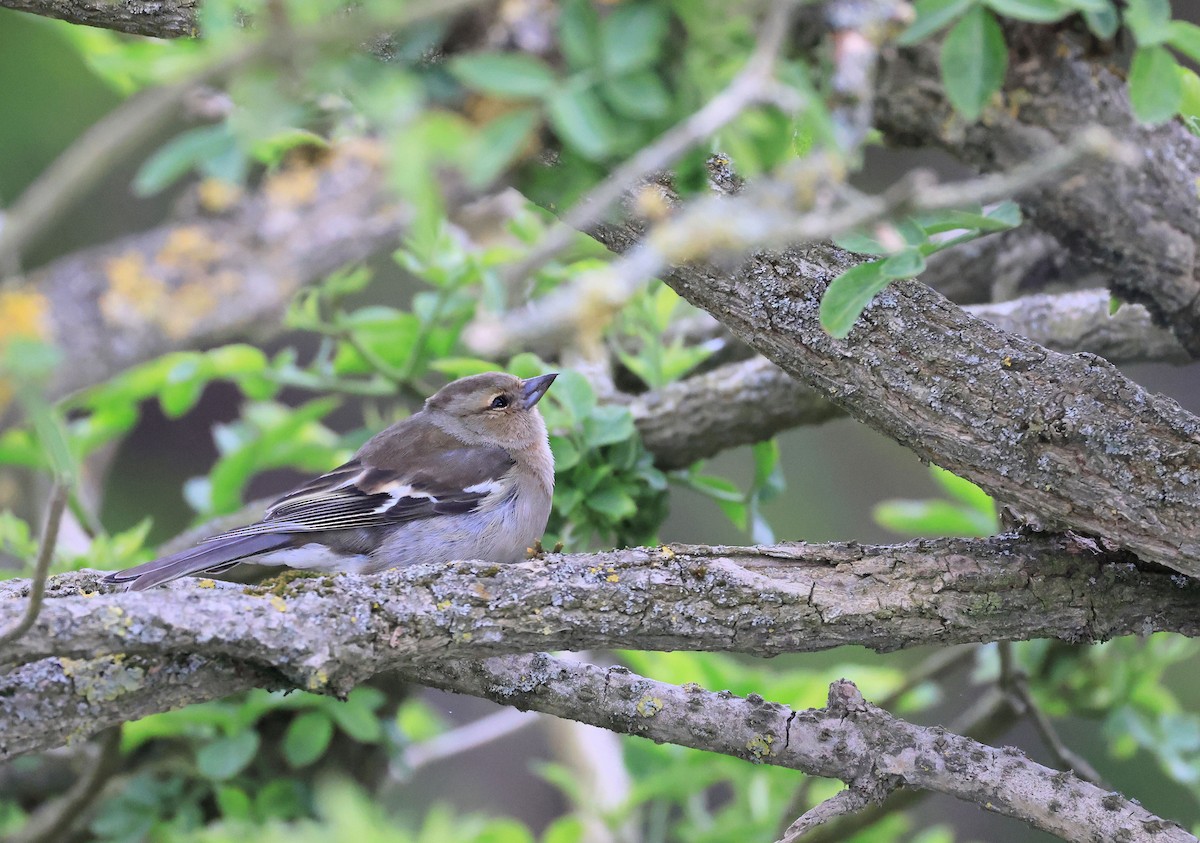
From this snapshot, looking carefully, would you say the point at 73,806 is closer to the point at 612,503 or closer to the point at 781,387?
the point at 612,503

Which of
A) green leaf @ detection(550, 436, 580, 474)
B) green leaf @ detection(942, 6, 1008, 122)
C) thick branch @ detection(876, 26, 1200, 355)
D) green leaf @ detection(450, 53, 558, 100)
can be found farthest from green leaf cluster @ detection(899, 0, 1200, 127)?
green leaf @ detection(550, 436, 580, 474)

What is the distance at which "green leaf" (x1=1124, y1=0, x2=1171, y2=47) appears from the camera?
1959 mm

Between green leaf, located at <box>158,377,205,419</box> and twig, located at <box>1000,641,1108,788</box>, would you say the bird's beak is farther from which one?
twig, located at <box>1000,641,1108,788</box>

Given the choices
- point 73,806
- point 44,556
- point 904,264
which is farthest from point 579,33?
point 73,806

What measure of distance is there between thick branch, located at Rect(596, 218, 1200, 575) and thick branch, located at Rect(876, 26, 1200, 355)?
1105 mm

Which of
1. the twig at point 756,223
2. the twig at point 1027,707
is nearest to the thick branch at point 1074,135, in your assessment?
the twig at point 1027,707

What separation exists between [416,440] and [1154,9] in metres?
3.01

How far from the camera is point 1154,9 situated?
1.97 metres

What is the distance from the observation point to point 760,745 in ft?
8.61

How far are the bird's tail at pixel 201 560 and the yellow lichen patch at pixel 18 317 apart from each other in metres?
1.67

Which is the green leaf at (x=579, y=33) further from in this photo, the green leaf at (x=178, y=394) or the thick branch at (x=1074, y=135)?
the green leaf at (x=178, y=394)

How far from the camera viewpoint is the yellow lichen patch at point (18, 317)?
4.24ft

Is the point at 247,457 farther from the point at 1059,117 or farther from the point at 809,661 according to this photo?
the point at 809,661

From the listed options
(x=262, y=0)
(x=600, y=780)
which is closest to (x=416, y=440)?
(x=600, y=780)
